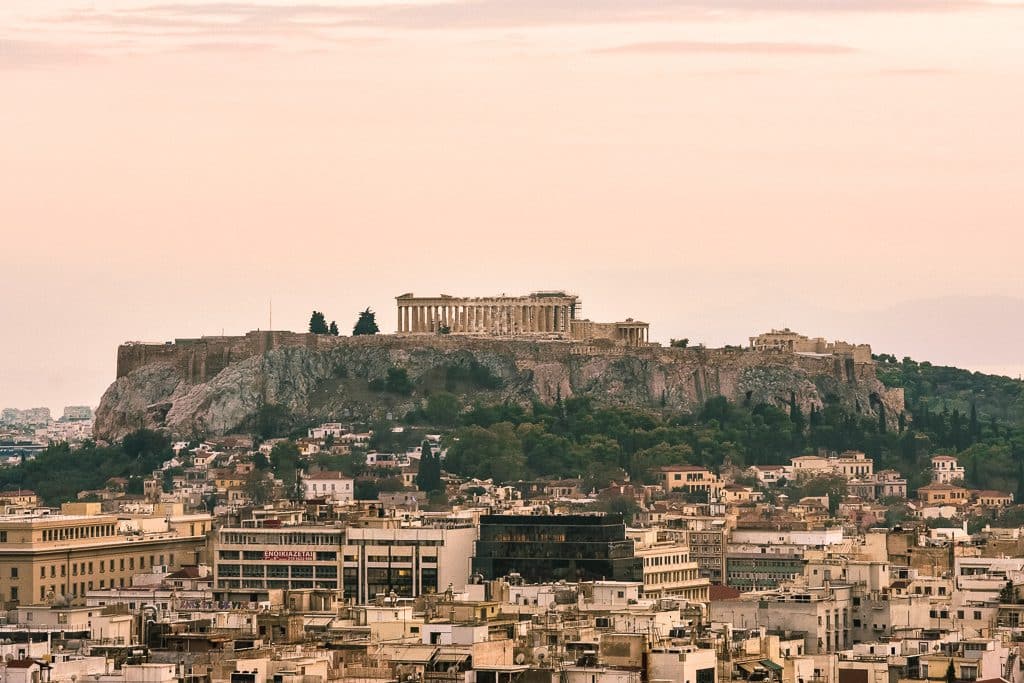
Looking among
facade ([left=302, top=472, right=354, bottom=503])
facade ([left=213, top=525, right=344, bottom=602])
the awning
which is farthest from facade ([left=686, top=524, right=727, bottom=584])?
the awning

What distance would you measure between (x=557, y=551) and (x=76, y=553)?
15945 mm

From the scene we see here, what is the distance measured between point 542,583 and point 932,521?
192 ft

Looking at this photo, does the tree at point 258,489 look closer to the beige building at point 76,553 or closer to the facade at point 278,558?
the beige building at point 76,553

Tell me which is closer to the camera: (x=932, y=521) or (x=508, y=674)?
(x=508, y=674)

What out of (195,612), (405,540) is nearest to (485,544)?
(405,540)

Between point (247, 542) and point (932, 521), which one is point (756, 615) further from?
point (932, 521)

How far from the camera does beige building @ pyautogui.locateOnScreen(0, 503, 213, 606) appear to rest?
4766 inches

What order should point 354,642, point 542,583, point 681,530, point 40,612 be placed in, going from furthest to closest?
point 681,530
point 542,583
point 40,612
point 354,642

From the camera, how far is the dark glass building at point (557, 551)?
382ft

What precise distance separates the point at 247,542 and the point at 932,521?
50.1m

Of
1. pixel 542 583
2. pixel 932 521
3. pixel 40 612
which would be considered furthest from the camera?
pixel 932 521

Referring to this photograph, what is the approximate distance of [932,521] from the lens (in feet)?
550

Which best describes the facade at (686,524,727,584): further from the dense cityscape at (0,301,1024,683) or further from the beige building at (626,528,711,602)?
the beige building at (626,528,711,602)

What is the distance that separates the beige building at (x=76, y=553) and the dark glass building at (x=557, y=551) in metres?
12.0
